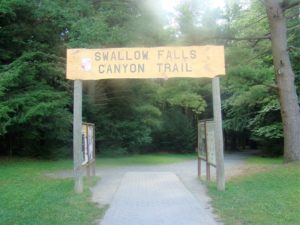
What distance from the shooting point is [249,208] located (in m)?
8.02

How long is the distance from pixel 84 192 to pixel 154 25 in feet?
43.2

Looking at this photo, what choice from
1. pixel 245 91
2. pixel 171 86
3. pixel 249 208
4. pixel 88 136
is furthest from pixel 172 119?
pixel 249 208

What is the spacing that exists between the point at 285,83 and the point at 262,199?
7.25 meters

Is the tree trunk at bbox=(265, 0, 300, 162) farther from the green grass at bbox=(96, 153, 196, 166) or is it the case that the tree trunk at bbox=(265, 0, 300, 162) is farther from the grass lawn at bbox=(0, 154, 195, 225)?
the green grass at bbox=(96, 153, 196, 166)

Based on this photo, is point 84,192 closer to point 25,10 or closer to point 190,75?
point 190,75

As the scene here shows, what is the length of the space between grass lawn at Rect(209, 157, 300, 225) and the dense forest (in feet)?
14.1

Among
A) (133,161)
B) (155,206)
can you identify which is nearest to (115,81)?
(133,161)

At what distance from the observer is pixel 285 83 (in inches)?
595

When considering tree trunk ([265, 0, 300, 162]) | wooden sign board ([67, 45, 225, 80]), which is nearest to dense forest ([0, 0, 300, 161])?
tree trunk ([265, 0, 300, 162])

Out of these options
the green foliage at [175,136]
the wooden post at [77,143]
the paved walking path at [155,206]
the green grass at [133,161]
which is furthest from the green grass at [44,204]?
the green foliage at [175,136]

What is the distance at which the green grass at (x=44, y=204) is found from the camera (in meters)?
7.37

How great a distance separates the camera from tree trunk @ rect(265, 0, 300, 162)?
15.0 metres

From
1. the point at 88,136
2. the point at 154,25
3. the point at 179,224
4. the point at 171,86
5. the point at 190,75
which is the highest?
the point at 154,25

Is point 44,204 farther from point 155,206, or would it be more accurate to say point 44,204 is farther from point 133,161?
point 133,161
